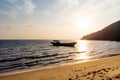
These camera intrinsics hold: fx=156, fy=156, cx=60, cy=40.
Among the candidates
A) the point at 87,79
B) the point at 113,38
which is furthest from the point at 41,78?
the point at 113,38

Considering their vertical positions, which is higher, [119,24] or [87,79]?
[119,24]

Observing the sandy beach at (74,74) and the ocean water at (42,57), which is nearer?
the sandy beach at (74,74)

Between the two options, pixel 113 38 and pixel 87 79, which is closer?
pixel 87 79

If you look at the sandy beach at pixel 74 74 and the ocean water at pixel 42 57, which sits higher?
the sandy beach at pixel 74 74

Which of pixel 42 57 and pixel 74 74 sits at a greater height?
pixel 74 74

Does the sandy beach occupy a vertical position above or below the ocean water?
above

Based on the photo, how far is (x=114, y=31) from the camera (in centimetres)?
19825

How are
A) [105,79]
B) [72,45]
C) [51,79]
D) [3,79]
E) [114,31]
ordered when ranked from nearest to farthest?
[105,79]
[51,79]
[3,79]
[72,45]
[114,31]

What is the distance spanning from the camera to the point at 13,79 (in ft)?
41.6

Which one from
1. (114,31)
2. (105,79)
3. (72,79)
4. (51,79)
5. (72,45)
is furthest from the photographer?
(114,31)

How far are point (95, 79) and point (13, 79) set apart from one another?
21.6 ft

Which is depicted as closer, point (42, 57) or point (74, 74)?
point (74, 74)

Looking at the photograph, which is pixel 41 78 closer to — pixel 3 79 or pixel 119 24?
pixel 3 79

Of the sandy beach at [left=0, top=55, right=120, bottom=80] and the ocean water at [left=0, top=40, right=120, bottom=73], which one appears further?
the ocean water at [left=0, top=40, right=120, bottom=73]
